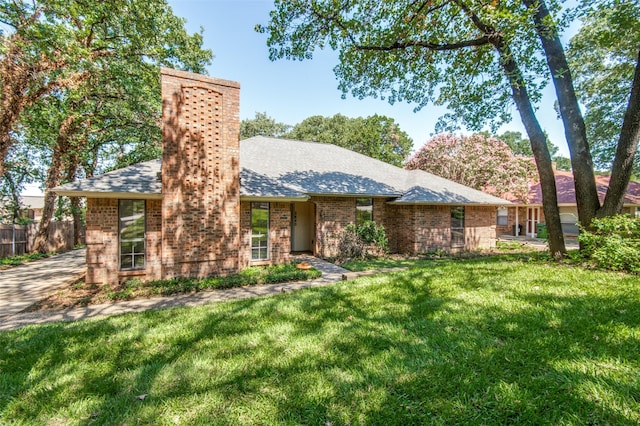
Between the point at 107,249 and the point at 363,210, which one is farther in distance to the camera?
the point at 363,210

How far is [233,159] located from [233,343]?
608 centimetres

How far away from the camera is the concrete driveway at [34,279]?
20.3 feet

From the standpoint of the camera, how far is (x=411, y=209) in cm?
1269

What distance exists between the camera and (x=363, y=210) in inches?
503

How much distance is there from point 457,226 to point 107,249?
1426 cm

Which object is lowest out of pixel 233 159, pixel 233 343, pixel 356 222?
pixel 233 343

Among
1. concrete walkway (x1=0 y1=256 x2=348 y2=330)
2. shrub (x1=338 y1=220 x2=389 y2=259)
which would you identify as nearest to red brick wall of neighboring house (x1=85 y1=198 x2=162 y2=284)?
concrete walkway (x1=0 y1=256 x2=348 y2=330)

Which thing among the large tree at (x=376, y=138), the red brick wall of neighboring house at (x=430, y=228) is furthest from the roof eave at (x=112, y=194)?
the large tree at (x=376, y=138)

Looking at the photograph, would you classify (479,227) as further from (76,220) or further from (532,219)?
(76,220)

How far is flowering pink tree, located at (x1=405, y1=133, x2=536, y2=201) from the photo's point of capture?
19.2 meters

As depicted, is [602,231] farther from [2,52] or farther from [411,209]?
[2,52]

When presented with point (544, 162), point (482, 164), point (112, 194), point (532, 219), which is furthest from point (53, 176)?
point (532, 219)

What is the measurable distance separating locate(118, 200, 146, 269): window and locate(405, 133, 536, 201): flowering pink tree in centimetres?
2034

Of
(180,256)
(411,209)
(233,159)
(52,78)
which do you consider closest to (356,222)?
(411,209)
